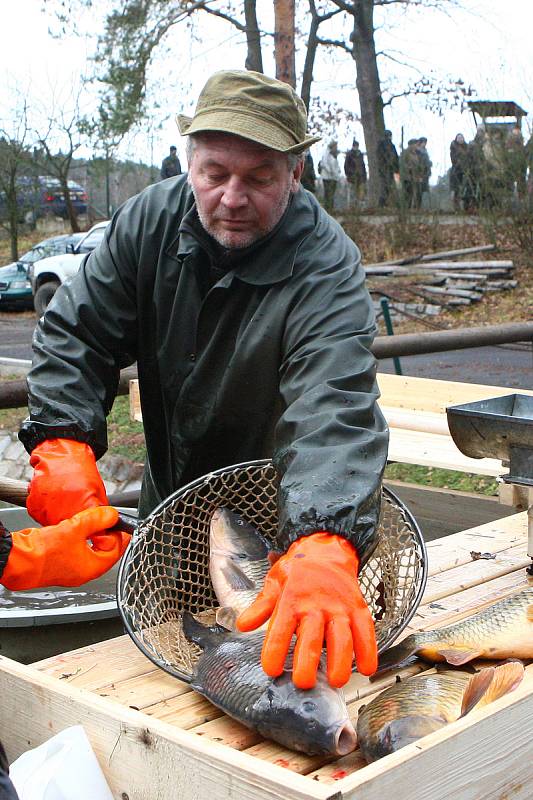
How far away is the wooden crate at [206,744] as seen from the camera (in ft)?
5.38

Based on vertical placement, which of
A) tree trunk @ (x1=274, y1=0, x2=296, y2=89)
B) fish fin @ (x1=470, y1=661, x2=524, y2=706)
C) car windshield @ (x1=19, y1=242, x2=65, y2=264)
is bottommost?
fish fin @ (x1=470, y1=661, x2=524, y2=706)

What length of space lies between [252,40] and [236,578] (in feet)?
69.0

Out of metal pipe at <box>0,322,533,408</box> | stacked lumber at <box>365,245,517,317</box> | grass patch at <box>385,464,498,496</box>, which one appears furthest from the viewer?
stacked lumber at <box>365,245,517,317</box>

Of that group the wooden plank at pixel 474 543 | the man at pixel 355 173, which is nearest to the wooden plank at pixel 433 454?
the wooden plank at pixel 474 543

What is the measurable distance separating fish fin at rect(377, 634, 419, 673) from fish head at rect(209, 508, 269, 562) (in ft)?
1.37

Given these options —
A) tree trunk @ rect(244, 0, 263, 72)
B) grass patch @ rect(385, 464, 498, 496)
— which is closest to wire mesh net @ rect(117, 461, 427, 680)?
grass patch @ rect(385, 464, 498, 496)

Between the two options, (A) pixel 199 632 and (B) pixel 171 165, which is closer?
(A) pixel 199 632

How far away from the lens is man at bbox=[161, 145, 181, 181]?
22.9 metres

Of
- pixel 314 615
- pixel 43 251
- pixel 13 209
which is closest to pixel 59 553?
pixel 314 615

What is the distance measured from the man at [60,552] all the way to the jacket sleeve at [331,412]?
526 mm

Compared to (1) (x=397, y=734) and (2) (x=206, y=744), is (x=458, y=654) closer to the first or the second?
(1) (x=397, y=734)

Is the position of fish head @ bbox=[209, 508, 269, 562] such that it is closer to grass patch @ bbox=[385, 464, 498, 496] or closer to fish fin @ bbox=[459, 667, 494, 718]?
fish fin @ bbox=[459, 667, 494, 718]

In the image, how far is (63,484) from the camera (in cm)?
266

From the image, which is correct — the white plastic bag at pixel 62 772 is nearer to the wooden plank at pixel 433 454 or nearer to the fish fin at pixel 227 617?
the fish fin at pixel 227 617
